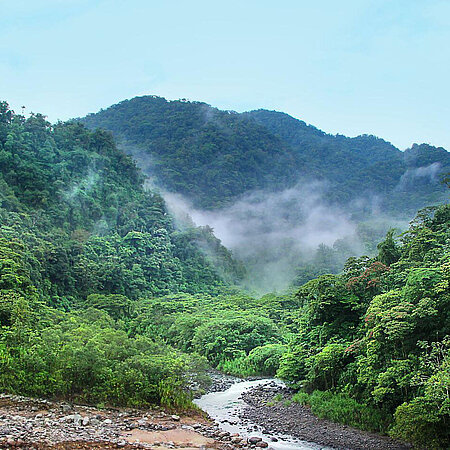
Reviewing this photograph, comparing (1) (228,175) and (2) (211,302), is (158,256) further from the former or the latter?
(1) (228,175)

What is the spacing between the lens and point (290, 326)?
42.4m

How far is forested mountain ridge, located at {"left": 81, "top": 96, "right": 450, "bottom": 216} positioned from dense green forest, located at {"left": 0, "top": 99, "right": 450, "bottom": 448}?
47.7 m

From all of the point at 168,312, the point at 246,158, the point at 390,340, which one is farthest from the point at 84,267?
the point at 246,158

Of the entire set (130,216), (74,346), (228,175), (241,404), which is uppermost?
(228,175)

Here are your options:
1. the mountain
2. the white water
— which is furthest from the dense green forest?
the white water

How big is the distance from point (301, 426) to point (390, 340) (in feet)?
Answer: 18.2

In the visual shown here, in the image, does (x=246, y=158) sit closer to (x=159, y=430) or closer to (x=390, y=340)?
(x=390, y=340)

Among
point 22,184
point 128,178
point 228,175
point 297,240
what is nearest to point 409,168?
point 297,240

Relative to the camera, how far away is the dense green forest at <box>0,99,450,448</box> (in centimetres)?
1609

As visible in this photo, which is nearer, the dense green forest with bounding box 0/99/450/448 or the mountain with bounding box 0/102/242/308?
the dense green forest with bounding box 0/99/450/448

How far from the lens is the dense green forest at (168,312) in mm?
16094

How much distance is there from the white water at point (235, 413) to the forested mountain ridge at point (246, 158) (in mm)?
86195

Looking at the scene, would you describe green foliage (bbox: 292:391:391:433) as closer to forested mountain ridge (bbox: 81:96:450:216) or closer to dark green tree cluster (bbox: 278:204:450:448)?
dark green tree cluster (bbox: 278:204:450:448)

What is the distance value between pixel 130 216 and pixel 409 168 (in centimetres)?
8656
